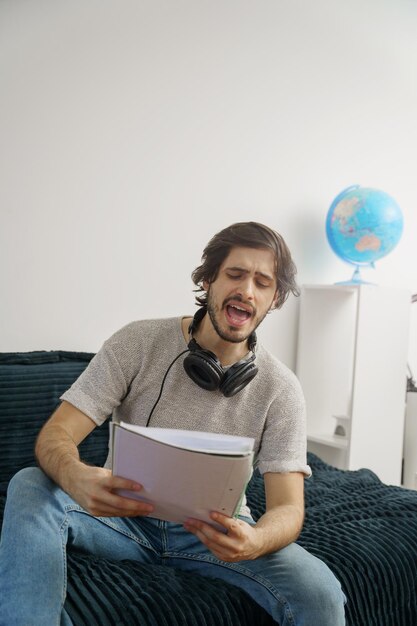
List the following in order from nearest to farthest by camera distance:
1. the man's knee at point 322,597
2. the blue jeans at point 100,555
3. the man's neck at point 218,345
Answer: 1. the blue jeans at point 100,555
2. the man's knee at point 322,597
3. the man's neck at point 218,345

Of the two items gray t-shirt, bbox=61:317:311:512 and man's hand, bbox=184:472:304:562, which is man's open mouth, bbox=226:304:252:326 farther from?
man's hand, bbox=184:472:304:562

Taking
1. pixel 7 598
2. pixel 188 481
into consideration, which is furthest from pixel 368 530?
pixel 7 598

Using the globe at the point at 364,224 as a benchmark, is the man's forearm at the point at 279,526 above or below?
below

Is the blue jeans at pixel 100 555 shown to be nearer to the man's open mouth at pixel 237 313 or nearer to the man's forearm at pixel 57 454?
the man's forearm at pixel 57 454

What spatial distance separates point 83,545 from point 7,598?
0.24 metres

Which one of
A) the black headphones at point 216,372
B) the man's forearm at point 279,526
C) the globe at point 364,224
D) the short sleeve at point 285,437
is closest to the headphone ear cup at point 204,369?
the black headphones at point 216,372

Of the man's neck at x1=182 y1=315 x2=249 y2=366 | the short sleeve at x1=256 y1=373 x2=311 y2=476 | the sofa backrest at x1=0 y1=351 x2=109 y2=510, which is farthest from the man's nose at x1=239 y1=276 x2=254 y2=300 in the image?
the sofa backrest at x1=0 y1=351 x2=109 y2=510

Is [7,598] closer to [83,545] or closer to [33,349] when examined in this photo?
[83,545]

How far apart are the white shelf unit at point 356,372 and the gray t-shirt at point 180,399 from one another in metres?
1.25

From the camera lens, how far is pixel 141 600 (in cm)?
111

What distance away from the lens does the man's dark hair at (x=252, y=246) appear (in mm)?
1441

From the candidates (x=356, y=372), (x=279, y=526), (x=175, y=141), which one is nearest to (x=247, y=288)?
(x=279, y=526)

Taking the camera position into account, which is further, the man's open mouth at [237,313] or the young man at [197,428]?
the man's open mouth at [237,313]

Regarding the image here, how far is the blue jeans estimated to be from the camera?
977 mm
